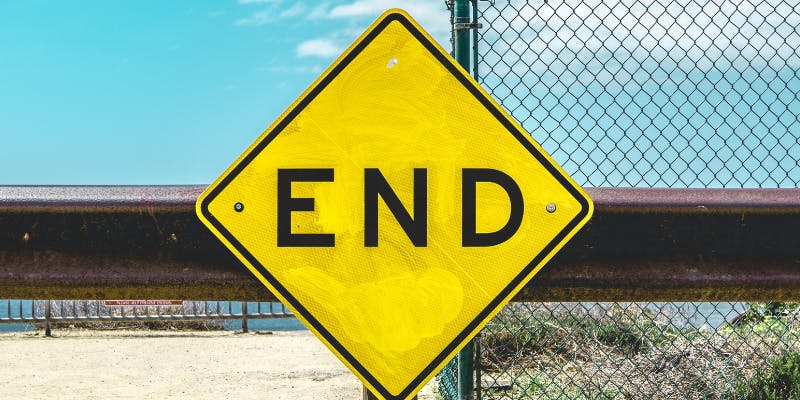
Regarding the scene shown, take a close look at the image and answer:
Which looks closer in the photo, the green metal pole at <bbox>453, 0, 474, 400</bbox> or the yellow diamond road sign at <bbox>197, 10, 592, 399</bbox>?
the yellow diamond road sign at <bbox>197, 10, 592, 399</bbox>

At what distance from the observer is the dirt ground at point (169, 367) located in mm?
8383

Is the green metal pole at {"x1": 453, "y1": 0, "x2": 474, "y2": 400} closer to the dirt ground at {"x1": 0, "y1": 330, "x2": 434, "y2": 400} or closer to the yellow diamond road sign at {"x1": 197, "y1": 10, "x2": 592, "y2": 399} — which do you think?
the yellow diamond road sign at {"x1": 197, "y1": 10, "x2": 592, "y2": 399}

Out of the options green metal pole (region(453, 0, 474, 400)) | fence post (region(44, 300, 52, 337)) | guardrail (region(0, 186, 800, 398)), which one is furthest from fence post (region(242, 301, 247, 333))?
guardrail (region(0, 186, 800, 398))

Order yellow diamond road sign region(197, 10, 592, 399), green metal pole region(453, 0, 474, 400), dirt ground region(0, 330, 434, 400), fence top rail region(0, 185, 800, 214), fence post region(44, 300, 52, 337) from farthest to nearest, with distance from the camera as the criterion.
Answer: fence post region(44, 300, 52, 337) → dirt ground region(0, 330, 434, 400) → green metal pole region(453, 0, 474, 400) → fence top rail region(0, 185, 800, 214) → yellow diamond road sign region(197, 10, 592, 399)

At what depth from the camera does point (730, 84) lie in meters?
4.71

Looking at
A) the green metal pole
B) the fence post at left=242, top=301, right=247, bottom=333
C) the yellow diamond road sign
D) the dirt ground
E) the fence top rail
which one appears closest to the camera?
the yellow diamond road sign

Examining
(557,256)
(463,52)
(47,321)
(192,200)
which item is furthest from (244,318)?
(557,256)

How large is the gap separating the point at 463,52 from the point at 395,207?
1.69 metres

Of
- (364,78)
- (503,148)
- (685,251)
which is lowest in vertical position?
(685,251)

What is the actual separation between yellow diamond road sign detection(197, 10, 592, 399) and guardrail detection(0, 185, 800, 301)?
0.24 metres

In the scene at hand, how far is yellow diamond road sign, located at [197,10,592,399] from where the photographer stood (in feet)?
7.41

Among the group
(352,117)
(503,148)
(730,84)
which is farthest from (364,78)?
(730,84)

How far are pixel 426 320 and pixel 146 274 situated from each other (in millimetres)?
900

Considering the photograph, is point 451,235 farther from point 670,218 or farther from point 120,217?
point 120,217
